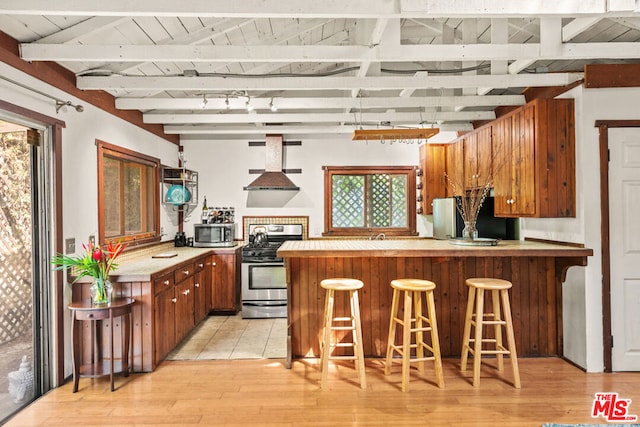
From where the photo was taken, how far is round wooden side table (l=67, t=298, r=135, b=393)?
2947 millimetres

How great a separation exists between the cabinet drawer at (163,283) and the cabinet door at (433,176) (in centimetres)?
340

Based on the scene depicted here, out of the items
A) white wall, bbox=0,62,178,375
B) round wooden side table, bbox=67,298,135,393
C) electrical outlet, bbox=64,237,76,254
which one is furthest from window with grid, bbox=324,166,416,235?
electrical outlet, bbox=64,237,76,254

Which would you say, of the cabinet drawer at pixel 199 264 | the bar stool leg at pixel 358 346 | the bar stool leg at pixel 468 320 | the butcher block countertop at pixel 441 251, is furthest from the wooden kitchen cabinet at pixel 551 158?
the cabinet drawer at pixel 199 264

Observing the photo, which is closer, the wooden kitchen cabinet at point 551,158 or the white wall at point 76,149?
the white wall at point 76,149

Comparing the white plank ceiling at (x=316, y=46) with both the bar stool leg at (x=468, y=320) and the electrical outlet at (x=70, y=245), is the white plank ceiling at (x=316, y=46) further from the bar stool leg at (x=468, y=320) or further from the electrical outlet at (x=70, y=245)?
the bar stool leg at (x=468, y=320)

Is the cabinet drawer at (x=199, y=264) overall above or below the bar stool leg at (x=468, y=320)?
above

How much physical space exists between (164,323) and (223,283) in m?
1.59

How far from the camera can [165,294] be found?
141 inches

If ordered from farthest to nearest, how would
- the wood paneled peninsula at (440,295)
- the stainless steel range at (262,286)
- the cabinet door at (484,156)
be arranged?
the stainless steel range at (262,286) < the cabinet door at (484,156) < the wood paneled peninsula at (440,295)

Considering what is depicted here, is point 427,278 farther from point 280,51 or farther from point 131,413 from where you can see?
point 131,413

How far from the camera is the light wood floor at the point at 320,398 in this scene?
2.56 metres

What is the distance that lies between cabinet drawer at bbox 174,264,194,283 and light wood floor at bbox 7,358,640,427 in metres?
0.84

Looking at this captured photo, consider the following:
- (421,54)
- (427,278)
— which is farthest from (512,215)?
(421,54)

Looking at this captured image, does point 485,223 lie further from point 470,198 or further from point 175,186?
point 175,186
